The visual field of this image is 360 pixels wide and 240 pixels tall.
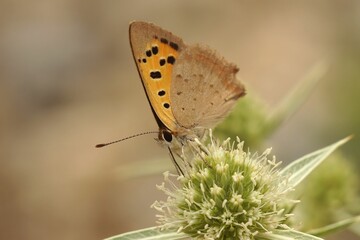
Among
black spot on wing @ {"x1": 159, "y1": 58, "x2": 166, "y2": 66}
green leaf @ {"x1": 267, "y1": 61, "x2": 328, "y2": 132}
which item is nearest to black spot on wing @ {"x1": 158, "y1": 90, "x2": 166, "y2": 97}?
black spot on wing @ {"x1": 159, "y1": 58, "x2": 166, "y2": 66}

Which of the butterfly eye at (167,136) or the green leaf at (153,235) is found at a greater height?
the butterfly eye at (167,136)

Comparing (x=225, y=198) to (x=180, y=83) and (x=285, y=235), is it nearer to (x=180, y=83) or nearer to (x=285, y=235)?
(x=285, y=235)

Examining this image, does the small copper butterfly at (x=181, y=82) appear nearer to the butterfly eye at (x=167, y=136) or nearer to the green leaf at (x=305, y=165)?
the butterfly eye at (x=167, y=136)

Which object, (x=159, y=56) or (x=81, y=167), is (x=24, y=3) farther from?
(x=159, y=56)

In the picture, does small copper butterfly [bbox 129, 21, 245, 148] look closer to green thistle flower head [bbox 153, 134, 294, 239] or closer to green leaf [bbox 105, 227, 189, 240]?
green thistle flower head [bbox 153, 134, 294, 239]

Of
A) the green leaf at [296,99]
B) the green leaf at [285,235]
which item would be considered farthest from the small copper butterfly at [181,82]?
the green leaf at [296,99]
